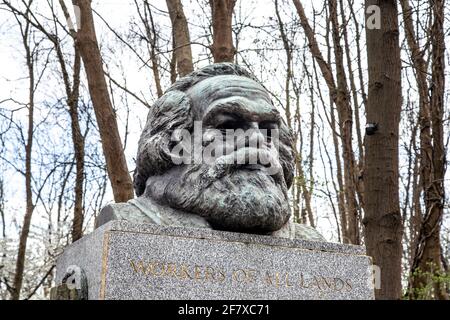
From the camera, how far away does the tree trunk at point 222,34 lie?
9.31 meters

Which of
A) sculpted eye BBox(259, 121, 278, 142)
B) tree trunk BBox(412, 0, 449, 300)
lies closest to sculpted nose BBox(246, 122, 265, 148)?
sculpted eye BBox(259, 121, 278, 142)

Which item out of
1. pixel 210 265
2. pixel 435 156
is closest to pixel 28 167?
pixel 435 156

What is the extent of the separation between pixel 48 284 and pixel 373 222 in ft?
37.6

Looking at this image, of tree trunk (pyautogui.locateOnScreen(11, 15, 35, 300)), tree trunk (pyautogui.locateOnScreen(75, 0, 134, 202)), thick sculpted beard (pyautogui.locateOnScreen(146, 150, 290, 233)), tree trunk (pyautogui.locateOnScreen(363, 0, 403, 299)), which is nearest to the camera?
thick sculpted beard (pyautogui.locateOnScreen(146, 150, 290, 233))

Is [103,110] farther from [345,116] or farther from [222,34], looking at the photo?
[345,116]

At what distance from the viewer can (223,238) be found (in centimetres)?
427

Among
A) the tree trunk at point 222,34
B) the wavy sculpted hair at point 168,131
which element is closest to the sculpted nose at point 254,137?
the wavy sculpted hair at point 168,131

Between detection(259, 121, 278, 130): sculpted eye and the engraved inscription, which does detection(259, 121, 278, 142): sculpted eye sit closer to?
detection(259, 121, 278, 130): sculpted eye

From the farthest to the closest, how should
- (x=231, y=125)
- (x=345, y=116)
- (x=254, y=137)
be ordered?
(x=345, y=116)
(x=231, y=125)
(x=254, y=137)

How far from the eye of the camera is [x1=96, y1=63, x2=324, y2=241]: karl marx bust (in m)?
4.42

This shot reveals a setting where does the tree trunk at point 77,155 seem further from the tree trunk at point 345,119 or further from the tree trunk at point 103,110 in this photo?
the tree trunk at point 345,119

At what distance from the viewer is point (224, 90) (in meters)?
4.84

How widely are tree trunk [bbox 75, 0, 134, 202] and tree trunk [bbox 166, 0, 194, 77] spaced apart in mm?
1330

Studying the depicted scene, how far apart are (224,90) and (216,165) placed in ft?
2.05
